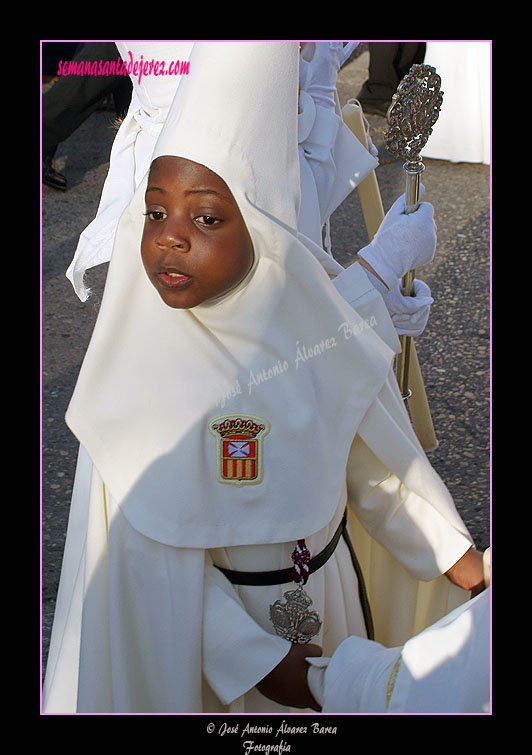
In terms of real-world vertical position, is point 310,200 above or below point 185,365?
above

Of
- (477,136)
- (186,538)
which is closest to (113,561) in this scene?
(186,538)

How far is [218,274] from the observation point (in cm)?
172

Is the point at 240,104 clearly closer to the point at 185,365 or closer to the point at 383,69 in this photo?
the point at 185,365

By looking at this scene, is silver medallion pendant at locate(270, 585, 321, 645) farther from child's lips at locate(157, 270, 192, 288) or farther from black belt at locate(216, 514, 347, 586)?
child's lips at locate(157, 270, 192, 288)

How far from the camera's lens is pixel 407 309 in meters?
2.50

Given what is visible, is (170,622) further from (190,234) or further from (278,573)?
(190,234)

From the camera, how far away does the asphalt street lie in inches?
145

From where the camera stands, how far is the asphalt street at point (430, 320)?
368 cm

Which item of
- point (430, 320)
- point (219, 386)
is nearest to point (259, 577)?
point (219, 386)

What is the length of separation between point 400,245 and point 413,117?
0.36 m

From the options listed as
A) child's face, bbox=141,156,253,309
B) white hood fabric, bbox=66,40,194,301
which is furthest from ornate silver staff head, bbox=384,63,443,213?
child's face, bbox=141,156,253,309

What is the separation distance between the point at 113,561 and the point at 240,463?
32 centimetres

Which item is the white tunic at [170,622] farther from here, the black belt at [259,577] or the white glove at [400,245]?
the white glove at [400,245]

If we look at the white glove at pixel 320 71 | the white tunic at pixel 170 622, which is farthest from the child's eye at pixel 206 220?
the white glove at pixel 320 71
